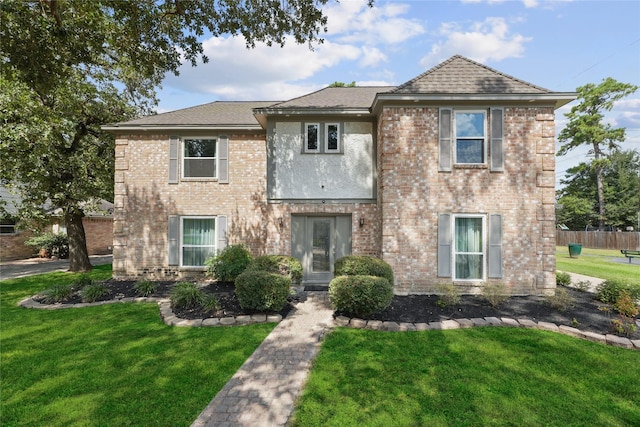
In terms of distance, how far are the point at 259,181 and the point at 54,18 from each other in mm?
6474

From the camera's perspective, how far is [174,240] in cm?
1091

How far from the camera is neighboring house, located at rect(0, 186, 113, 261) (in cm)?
1683

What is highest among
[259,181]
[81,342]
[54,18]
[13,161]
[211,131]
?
[54,18]

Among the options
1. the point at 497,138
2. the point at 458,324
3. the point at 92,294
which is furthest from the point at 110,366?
the point at 497,138

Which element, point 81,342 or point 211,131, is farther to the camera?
point 211,131

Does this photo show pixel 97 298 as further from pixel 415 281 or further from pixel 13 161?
pixel 415 281

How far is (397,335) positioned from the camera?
5.88 metres

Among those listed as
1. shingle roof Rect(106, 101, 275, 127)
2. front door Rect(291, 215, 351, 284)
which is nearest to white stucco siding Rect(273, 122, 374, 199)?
front door Rect(291, 215, 351, 284)

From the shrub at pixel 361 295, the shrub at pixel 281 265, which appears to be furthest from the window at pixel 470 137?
the shrub at pixel 281 265

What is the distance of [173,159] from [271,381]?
925cm

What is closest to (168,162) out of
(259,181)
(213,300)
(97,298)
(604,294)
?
(259,181)

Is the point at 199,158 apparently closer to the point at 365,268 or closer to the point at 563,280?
the point at 365,268

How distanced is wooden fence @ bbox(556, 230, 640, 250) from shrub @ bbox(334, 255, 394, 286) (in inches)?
1196

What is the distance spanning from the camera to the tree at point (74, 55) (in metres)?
6.79
